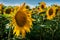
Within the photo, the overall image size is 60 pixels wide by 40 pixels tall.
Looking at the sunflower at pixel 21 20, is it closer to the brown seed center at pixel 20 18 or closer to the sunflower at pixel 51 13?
the brown seed center at pixel 20 18

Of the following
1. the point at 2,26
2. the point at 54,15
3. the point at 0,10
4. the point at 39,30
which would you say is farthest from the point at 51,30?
the point at 0,10

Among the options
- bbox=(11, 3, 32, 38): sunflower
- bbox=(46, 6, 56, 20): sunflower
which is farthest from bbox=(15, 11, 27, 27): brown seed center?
bbox=(46, 6, 56, 20): sunflower

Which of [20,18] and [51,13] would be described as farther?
[51,13]

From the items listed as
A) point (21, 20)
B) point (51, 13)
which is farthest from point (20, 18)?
point (51, 13)

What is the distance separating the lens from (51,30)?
336 cm

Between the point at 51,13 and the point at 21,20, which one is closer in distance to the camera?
the point at 21,20

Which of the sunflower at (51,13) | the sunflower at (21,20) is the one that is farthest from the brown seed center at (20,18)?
the sunflower at (51,13)

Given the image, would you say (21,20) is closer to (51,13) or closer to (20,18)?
(20,18)

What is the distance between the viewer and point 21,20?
2.33 meters

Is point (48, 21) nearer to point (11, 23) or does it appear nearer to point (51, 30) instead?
point (51, 30)

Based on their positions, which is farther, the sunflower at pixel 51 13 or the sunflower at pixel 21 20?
the sunflower at pixel 51 13

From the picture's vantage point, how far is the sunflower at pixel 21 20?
7.66 feet

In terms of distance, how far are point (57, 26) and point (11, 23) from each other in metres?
1.22

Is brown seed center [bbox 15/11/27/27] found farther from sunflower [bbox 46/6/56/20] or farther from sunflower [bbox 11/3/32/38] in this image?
sunflower [bbox 46/6/56/20]
